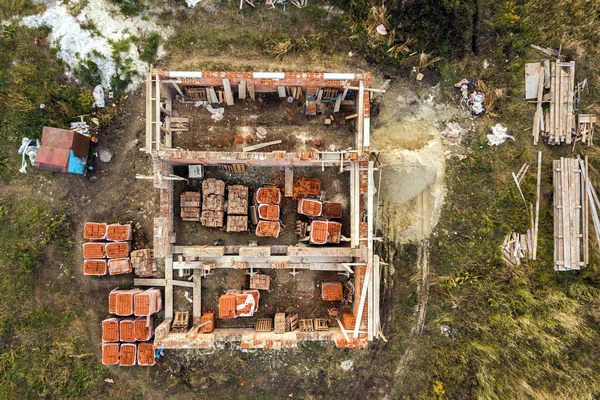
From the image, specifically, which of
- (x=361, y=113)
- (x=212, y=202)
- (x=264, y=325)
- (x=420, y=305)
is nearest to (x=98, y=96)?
(x=212, y=202)

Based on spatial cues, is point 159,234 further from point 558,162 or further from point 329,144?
point 558,162

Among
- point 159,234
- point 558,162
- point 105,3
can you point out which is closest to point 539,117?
point 558,162

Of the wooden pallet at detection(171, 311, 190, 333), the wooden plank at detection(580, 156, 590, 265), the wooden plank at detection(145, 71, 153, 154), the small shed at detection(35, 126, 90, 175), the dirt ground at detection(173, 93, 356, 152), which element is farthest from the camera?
the dirt ground at detection(173, 93, 356, 152)

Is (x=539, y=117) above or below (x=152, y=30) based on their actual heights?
below

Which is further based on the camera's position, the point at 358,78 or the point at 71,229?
the point at 71,229

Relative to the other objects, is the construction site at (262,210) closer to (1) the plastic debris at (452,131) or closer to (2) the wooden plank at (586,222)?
(1) the plastic debris at (452,131)

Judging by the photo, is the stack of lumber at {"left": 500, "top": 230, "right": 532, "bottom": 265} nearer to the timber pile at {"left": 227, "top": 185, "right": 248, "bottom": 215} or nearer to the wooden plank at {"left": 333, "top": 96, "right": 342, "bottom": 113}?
the wooden plank at {"left": 333, "top": 96, "right": 342, "bottom": 113}

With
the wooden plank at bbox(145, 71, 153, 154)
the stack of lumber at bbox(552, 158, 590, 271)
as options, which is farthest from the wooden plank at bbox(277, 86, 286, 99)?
the stack of lumber at bbox(552, 158, 590, 271)
